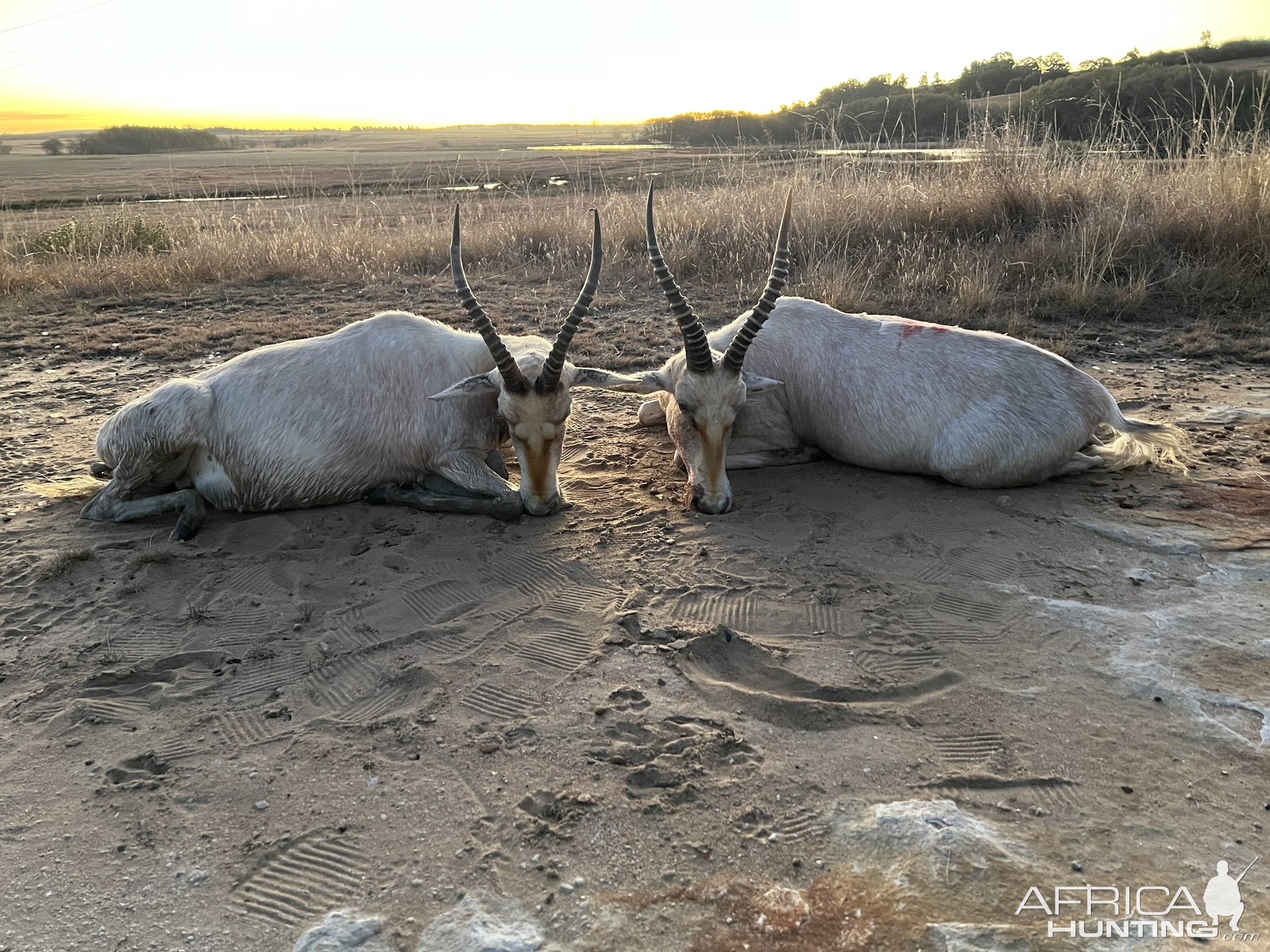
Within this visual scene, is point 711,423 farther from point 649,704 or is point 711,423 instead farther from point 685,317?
point 649,704

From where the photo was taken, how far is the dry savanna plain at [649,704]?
2.79m

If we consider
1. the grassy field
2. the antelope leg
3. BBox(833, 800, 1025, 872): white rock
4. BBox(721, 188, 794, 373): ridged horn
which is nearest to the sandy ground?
BBox(833, 800, 1025, 872): white rock

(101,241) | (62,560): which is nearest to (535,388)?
(62,560)

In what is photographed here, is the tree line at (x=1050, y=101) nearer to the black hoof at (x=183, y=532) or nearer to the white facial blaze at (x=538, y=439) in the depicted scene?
the white facial blaze at (x=538, y=439)

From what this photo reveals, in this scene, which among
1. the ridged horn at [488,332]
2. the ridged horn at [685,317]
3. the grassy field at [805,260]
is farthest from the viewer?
the grassy field at [805,260]

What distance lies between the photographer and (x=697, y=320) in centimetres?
528

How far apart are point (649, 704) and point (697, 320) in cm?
245

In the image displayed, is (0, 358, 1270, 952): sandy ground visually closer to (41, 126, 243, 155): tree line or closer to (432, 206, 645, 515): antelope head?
(432, 206, 645, 515): antelope head

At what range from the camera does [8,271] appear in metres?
12.1

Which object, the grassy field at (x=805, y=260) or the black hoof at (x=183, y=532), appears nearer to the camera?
the black hoof at (x=183, y=532)

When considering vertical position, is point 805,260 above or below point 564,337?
above

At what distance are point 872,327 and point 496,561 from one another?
3.08 metres

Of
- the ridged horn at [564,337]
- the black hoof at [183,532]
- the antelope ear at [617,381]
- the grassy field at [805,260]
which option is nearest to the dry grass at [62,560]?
the black hoof at [183,532]

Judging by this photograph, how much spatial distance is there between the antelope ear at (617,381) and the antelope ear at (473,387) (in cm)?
47
